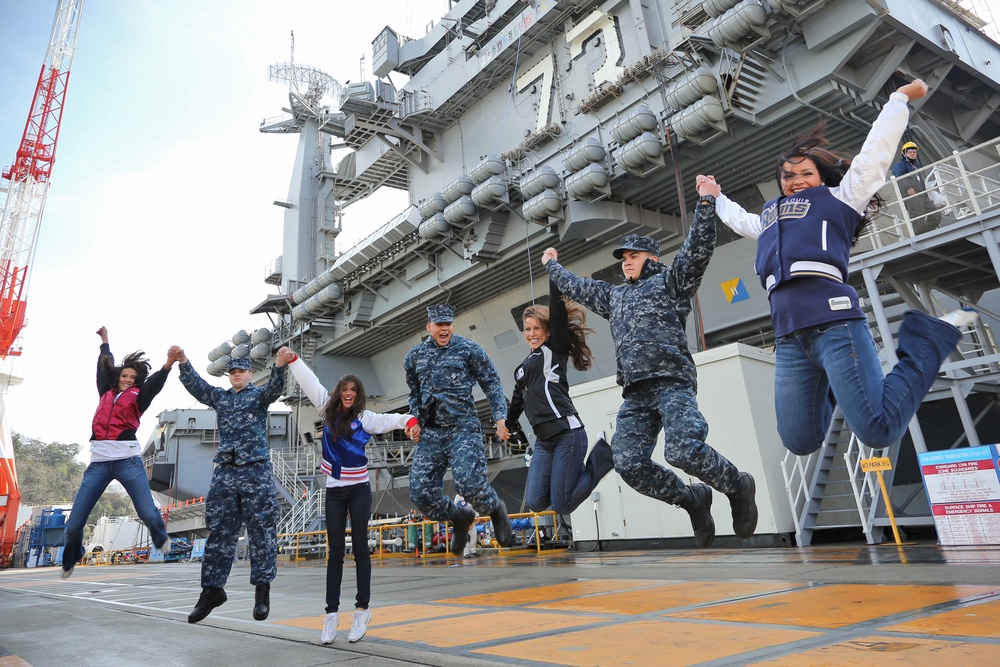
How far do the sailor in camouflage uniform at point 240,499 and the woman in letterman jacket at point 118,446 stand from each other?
0.79m

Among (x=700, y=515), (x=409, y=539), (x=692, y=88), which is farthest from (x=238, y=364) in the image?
(x=409, y=539)

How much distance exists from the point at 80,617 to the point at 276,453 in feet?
80.1

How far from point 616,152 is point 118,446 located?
14861mm

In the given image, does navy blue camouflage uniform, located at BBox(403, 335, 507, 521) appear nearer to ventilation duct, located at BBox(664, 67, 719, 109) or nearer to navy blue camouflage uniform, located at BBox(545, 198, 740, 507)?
navy blue camouflage uniform, located at BBox(545, 198, 740, 507)

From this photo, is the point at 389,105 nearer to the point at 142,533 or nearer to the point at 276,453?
the point at 276,453

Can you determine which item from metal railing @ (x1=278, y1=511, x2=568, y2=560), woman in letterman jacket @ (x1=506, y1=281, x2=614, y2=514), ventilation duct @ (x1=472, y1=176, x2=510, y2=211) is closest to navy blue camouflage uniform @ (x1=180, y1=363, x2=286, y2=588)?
woman in letterman jacket @ (x1=506, y1=281, x2=614, y2=514)

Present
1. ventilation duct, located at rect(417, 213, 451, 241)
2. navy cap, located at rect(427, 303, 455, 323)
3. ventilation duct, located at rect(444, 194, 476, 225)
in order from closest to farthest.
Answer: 1. navy cap, located at rect(427, 303, 455, 323)
2. ventilation duct, located at rect(444, 194, 476, 225)
3. ventilation duct, located at rect(417, 213, 451, 241)

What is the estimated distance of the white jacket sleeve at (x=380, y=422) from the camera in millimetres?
5270

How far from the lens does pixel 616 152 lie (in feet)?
58.3

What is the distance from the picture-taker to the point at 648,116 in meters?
16.9

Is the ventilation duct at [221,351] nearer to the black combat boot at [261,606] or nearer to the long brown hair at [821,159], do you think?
the black combat boot at [261,606]

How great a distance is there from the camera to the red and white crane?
23.2m

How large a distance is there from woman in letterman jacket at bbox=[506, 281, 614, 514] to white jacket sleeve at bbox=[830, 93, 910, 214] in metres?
2.22

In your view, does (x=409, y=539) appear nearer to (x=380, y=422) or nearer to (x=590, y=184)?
(x=590, y=184)
